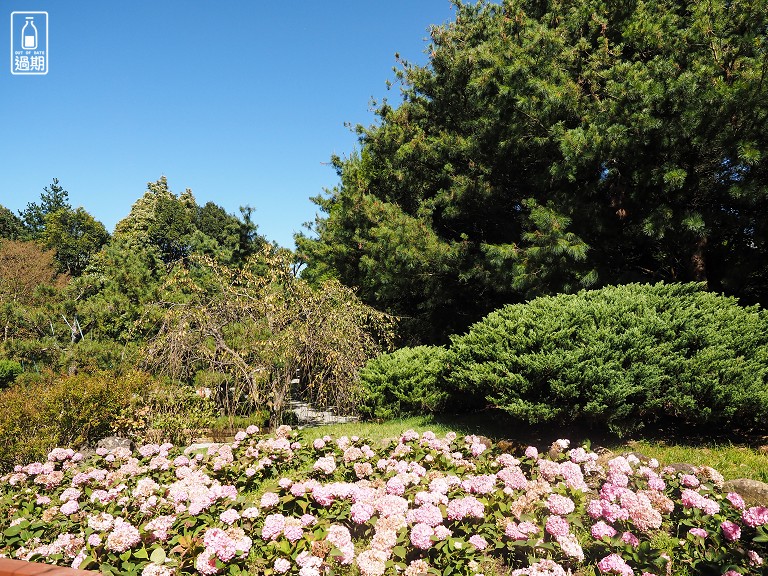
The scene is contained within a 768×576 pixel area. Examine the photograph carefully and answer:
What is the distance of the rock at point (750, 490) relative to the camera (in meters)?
2.61

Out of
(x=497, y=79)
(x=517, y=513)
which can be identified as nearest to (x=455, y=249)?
(x=497, y=79)

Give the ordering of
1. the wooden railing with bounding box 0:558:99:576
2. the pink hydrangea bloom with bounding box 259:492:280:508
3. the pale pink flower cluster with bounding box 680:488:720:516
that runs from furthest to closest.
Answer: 1. the pink hydrangea bloom with bounding box 259:492:280:508
2. the pale pink flower cluster with bounding box 680:488:720:516
3. the wooden railing with bounding box 0:558:99:576

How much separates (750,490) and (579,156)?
471 centimetres

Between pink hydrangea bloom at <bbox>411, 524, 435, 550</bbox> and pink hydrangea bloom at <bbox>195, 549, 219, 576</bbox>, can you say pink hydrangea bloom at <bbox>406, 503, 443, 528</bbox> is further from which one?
pink hydrangea bloom at <bbox>195, 549, 219, 576</bbox>

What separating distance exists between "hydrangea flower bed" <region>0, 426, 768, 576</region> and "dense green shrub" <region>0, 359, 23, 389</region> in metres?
11.4

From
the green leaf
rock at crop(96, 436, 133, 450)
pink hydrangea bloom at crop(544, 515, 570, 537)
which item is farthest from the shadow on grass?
the green leaf

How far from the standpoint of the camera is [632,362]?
430cm

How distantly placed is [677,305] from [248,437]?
456cm

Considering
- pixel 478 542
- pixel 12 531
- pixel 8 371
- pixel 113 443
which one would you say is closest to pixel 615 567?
pixel 478 542

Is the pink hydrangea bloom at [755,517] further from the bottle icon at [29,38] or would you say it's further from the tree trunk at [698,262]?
the bottle icon at [29,38]

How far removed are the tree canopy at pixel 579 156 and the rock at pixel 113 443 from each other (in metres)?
5.16

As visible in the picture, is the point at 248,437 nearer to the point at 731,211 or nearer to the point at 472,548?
the point at 472,548

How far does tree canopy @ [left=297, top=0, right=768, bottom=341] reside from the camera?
5.52m

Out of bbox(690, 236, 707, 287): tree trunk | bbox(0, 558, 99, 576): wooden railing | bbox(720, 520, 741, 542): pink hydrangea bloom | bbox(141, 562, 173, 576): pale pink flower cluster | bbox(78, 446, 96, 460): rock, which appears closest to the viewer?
bbox(0, 558, 99, 576): wooden railing
